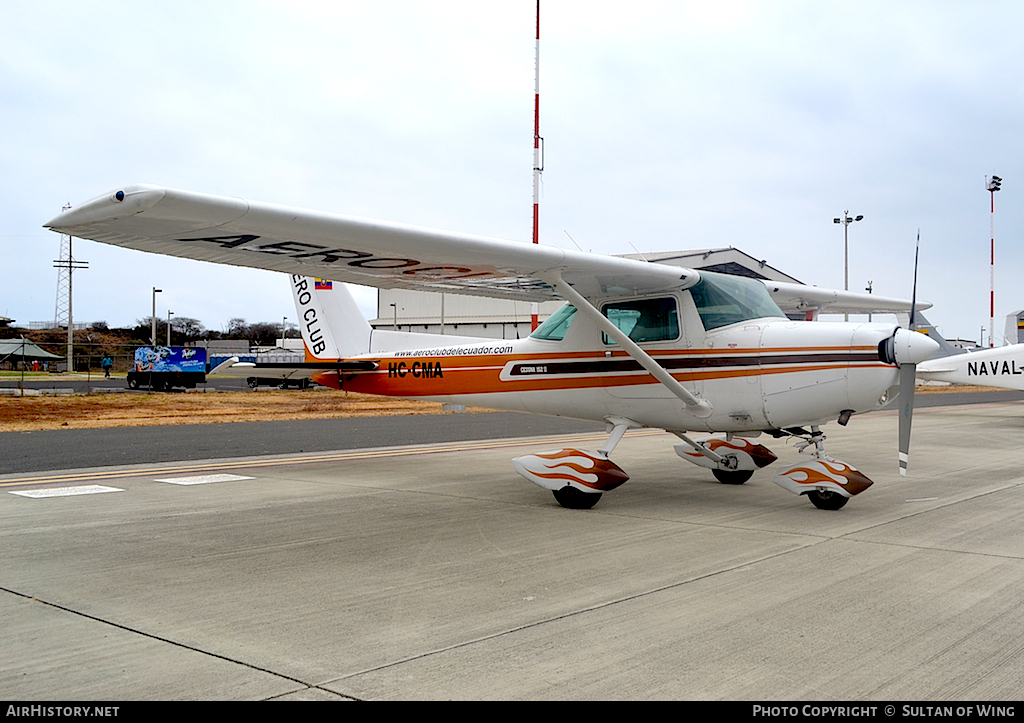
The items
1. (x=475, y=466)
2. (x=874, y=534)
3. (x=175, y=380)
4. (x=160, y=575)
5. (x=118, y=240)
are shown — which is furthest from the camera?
(x=175, y=380)

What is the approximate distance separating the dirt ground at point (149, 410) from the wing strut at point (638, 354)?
381 inches

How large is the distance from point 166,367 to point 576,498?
113 feet

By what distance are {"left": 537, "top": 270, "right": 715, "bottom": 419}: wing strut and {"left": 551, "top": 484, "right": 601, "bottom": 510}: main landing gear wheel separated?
1.29 m

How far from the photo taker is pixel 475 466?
37.9 ft

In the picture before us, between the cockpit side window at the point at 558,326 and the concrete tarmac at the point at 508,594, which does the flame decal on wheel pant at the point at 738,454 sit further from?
the cockpit side window at the point at 558,326

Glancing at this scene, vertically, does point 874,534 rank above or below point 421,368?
below

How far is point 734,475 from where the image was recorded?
9562 mm

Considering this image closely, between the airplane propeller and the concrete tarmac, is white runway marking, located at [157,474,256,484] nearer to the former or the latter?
the concrete tarmac

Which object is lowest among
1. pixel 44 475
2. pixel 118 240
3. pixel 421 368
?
pixel 44 475

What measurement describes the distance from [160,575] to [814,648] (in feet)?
12.8

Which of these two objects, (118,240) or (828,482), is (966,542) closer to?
(828,482)

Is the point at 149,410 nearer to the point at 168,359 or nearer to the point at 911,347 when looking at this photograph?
the point at 168,359

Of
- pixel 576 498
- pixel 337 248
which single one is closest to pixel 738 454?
pixel 576 498
